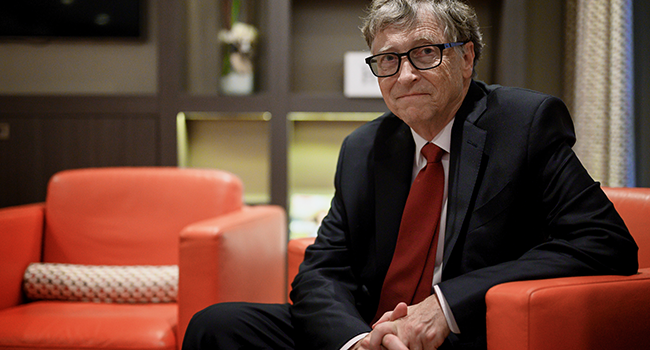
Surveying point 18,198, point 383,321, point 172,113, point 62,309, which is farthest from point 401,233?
point 18,198

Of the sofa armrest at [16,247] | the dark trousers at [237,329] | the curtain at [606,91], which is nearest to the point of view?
the dark trousers at [237,329]

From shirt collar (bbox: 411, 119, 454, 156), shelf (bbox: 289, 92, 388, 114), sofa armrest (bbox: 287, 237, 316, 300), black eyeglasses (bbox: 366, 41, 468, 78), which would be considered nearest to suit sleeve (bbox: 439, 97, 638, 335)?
shirt collar (bbox: 411, 119, 454, 156)

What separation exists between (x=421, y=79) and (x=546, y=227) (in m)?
0.43

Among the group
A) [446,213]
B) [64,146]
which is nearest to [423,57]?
[446,213]

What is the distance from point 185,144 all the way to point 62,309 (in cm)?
123

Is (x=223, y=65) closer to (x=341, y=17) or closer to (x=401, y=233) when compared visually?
(x=341, y=17)

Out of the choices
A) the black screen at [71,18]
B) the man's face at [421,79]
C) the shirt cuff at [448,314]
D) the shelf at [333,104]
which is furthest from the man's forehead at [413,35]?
the black screen at [71,18]

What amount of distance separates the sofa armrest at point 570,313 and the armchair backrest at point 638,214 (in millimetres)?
382

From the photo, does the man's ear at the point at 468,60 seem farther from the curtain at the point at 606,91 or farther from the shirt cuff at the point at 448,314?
the curtain at the point at 606,91

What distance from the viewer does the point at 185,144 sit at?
103 inches

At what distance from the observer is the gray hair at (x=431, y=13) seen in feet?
3.52

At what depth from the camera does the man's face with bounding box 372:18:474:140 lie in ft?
3.52

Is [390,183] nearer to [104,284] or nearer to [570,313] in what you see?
[570,313]

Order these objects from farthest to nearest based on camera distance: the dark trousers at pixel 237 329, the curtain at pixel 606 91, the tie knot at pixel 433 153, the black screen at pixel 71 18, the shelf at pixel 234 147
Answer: the shelf at pixel 234 147 → the black screen at pixel 71 18 → the curtain at pixel 606 91 → the tie knot at pixel 433 153 → the dark trousers at pixel 237 329
